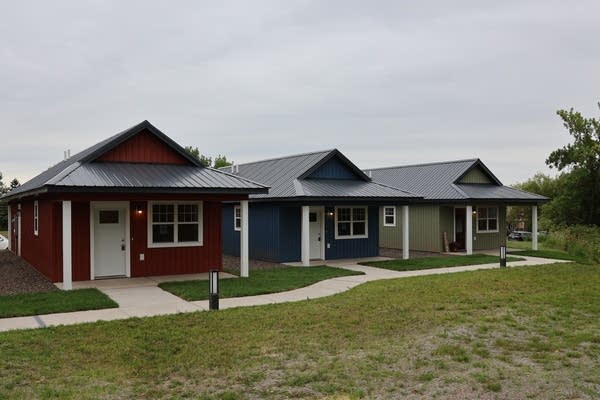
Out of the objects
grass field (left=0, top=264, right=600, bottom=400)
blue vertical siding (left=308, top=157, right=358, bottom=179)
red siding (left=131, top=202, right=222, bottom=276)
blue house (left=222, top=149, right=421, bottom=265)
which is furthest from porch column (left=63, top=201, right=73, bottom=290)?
blue vertical siding (left=308, top=157, right=358, bottom=179)

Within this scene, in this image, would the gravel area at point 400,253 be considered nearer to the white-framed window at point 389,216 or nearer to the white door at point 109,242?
the white-framed window at point 389,216

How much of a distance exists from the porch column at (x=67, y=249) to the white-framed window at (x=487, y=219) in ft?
59.4

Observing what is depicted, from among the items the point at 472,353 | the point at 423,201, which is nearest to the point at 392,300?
the point at 472,353

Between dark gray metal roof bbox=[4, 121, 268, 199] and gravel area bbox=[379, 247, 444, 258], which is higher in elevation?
dark gray metal roof bbox=[4, 121, 268, 199]

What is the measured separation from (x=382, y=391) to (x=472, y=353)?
1967 mm

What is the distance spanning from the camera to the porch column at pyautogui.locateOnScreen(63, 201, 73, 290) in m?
12.8

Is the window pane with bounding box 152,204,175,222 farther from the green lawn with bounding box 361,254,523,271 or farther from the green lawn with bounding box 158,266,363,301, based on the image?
the green lawn with bounding box 361,254,523,271

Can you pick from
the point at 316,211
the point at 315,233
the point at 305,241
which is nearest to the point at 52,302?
the point at 305,241

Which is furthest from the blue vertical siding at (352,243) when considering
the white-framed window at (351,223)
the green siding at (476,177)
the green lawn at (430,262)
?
the green siding at (476,177)

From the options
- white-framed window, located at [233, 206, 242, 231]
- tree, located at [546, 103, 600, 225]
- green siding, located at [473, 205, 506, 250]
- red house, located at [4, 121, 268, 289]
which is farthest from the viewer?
tree, located at [546, 103, 600, 225]

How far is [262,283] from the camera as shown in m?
13.8

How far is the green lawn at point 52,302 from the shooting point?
1022 cm

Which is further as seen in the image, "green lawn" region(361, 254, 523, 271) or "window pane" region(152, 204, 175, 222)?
"green lawn" region(361, 254, 523, 271)

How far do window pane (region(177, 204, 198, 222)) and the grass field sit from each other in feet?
19.5
